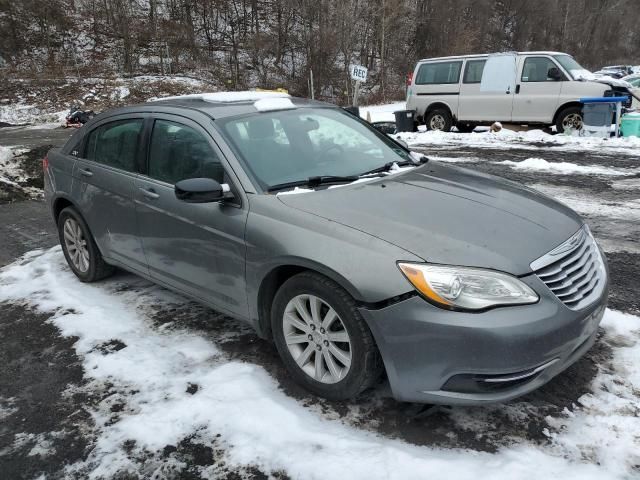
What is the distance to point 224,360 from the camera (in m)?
3.28

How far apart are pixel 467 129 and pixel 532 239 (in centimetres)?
1271

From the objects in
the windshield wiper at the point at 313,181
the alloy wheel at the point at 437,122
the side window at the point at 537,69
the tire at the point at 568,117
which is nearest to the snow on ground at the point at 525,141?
the tire at the point at 568,117

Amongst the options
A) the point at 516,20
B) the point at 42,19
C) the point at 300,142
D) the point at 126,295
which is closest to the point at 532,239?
the point at 300,142

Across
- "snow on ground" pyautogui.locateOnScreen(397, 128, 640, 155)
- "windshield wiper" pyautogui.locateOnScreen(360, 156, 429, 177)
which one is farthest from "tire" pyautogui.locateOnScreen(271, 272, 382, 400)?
"snow on ground" pyautogui.locateOnScreen(397, 128, 640, 155)

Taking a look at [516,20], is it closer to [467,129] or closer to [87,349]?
[467,129]

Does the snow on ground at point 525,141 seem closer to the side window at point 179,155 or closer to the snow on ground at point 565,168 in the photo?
the snow on ground at point 565,168

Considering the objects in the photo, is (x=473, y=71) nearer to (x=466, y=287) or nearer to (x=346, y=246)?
(x=346, y=246)

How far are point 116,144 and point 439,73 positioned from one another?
37.8ft

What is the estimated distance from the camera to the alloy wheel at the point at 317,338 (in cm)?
266

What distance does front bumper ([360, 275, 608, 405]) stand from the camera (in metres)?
2.26

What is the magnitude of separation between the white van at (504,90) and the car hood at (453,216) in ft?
33.2

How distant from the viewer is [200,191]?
2.98 m

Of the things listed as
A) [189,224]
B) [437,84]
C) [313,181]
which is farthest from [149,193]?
[437,84]

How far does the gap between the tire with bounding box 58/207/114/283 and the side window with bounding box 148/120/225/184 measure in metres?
1.22
